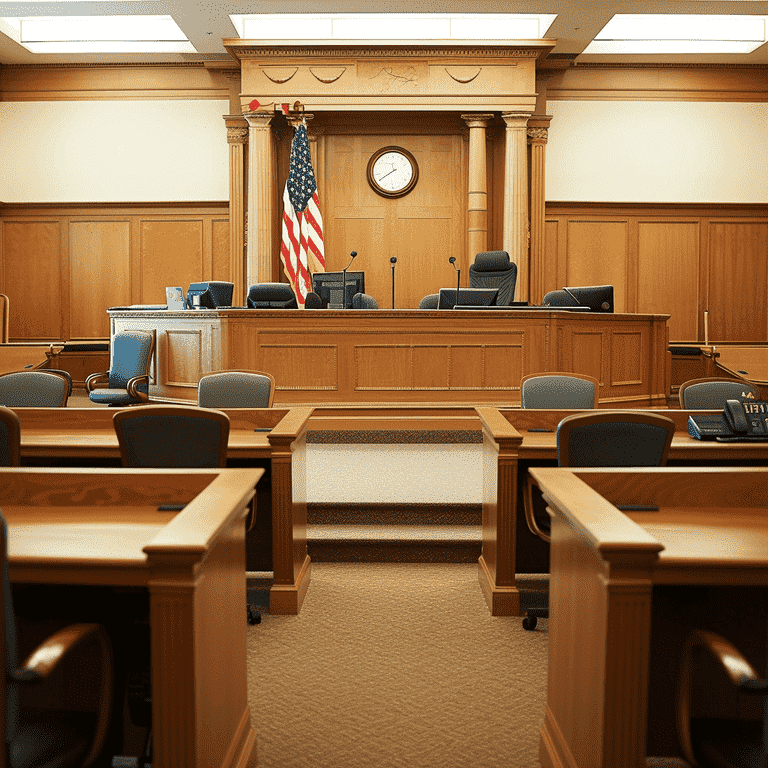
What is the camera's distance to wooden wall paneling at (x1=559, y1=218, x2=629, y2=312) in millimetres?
10508

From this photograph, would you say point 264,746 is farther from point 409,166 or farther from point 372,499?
point 409,166

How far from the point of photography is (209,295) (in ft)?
23.5

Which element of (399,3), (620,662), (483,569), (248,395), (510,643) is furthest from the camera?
(399,3)

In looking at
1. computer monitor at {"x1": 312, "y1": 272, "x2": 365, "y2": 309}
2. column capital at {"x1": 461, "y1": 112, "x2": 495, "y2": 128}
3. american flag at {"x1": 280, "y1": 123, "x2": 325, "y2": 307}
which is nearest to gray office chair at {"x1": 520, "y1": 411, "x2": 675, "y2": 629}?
computer monitor at {"x1": 312, "y1": 272, "x2": 365, "y2": 309}

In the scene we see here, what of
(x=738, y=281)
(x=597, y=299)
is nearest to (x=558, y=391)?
(x=597, y=299)

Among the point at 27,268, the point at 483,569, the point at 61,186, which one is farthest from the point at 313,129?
the point at 483,569

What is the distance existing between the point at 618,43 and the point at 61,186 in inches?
294

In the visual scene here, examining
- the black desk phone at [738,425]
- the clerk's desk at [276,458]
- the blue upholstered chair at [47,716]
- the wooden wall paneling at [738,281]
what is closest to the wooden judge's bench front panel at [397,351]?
the clerk's desk at [276,458]

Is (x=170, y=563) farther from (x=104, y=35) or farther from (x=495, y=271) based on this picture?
(x=104, y=35)

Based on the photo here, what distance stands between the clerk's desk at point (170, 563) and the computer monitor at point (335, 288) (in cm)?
492

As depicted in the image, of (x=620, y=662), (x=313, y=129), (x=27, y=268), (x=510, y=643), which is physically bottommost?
(x=510, y=643)

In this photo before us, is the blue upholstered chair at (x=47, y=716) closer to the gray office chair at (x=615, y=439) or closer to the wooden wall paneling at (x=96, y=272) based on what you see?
the gray office chair at (x=615, y=439)

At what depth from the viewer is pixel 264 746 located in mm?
2209

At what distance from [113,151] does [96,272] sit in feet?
5.28
